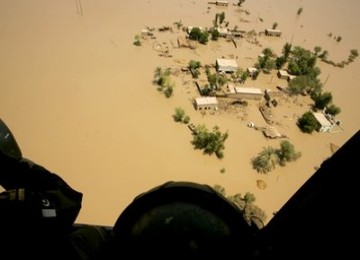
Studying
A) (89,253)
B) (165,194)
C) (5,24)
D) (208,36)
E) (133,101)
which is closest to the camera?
(165,194)

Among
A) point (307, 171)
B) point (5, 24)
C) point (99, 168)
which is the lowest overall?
point (307, 171)

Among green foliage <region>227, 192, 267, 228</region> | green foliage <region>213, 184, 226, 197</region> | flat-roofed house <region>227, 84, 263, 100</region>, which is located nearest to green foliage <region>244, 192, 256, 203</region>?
green foliage <region>227, 192, 267, 228</region>

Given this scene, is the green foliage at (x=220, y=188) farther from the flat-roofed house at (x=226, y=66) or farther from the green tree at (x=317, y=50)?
the green tree at (x=317, y=50)

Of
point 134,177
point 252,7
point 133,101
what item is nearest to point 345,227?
point 134,177

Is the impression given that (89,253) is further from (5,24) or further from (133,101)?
(5,24)

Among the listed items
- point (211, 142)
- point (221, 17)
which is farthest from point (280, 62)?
point (211, 142)

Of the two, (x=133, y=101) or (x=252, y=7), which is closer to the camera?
(x=133, y=101)
